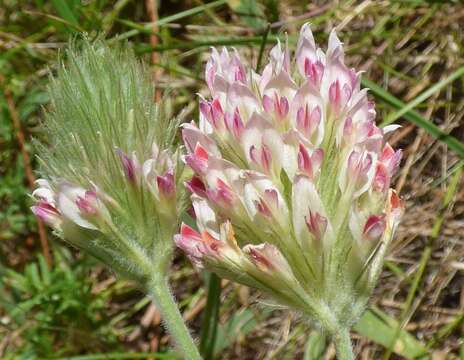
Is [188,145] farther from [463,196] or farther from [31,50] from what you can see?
[31,50]

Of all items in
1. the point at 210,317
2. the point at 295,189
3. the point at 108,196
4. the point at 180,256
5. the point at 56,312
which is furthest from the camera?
the point at 180,256

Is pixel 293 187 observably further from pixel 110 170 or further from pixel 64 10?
pixel 64 10

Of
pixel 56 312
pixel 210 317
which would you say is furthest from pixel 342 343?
pixel 56 312

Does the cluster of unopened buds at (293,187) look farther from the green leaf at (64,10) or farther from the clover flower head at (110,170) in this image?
the green leaf at (64,10)

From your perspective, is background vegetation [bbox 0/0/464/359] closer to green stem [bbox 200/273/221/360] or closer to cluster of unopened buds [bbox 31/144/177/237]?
green stem [bbox 200/273/221/360]

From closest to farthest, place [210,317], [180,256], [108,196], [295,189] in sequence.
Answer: [295,189], [108,196], [210,317], [180,256]

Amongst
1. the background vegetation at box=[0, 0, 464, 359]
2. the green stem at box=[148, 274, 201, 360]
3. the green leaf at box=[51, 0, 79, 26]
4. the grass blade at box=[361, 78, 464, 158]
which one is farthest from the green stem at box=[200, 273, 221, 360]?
the green leaf at box=[51, 0, 79, 26]
